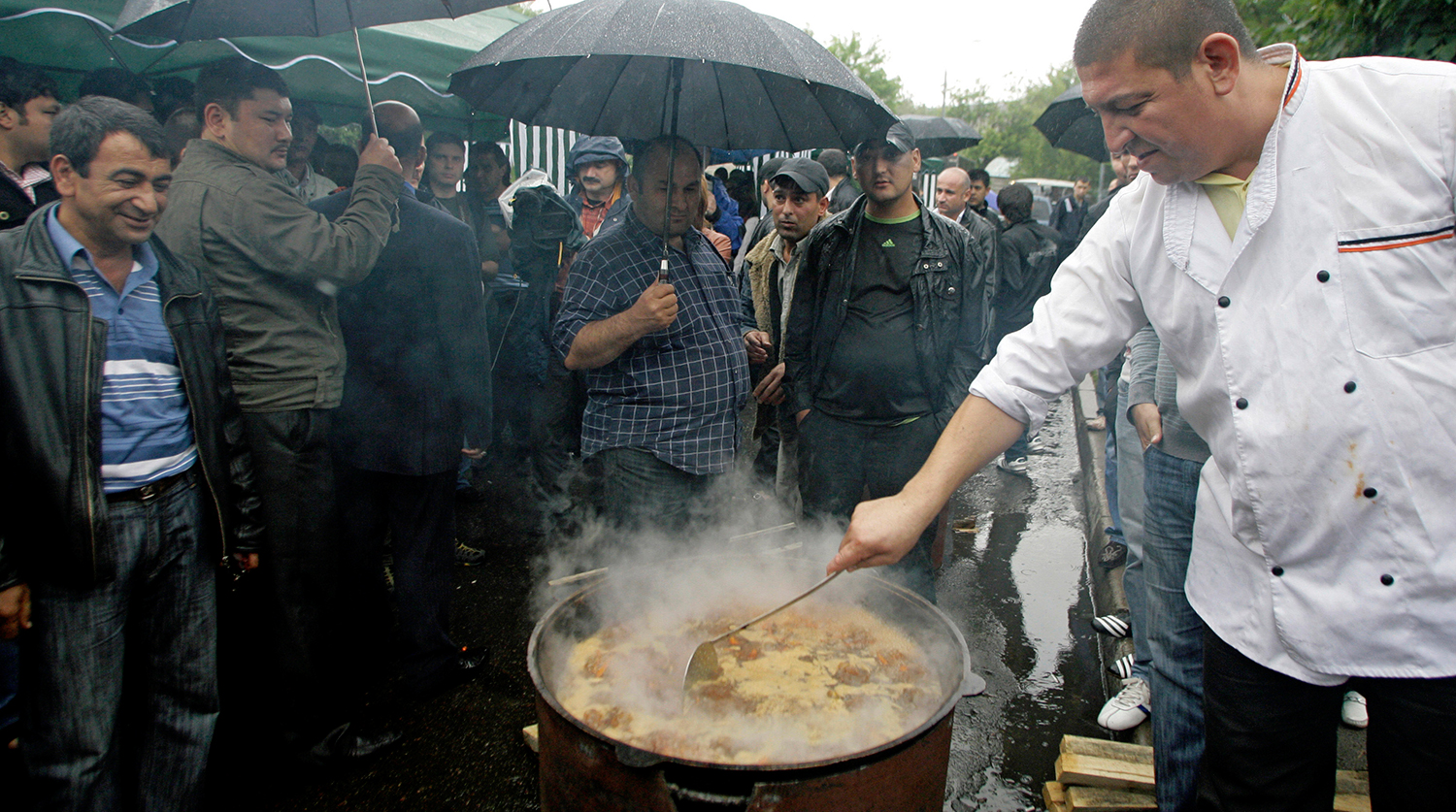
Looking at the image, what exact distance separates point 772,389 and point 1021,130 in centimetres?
4743

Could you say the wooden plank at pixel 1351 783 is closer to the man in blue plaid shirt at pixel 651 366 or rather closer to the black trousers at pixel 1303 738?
the black trousers at pixel 1303 738

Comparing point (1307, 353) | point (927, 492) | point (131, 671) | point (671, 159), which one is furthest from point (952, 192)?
point (131, 671)

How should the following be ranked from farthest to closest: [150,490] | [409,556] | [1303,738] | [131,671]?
[409,556] < [131,671] < [150,490] < [1303,738]

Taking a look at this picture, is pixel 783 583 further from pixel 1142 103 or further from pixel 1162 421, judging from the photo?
pixel 1142 103

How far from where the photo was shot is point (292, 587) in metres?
2.97

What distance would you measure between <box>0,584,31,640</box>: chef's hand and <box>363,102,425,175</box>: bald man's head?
2.47 meters

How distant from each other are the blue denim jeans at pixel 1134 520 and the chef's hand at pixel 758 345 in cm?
175

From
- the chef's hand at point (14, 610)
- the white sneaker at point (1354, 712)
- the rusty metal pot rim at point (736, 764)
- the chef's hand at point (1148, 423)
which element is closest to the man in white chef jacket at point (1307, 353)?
the rusty metal pot rim at point (736, 764)

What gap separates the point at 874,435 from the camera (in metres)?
3.83

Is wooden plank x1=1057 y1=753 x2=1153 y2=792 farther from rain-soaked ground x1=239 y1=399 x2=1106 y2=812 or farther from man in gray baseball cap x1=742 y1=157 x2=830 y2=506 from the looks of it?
man in gray baseball cap x1=742 y1=157 x2=830 y2=506

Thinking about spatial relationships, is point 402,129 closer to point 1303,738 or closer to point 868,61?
point 1303,738

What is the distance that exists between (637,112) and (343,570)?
2.41m

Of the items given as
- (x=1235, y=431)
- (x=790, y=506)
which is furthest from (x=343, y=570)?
(x=1235, y=431)

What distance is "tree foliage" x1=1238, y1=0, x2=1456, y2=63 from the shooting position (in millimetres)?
3010
